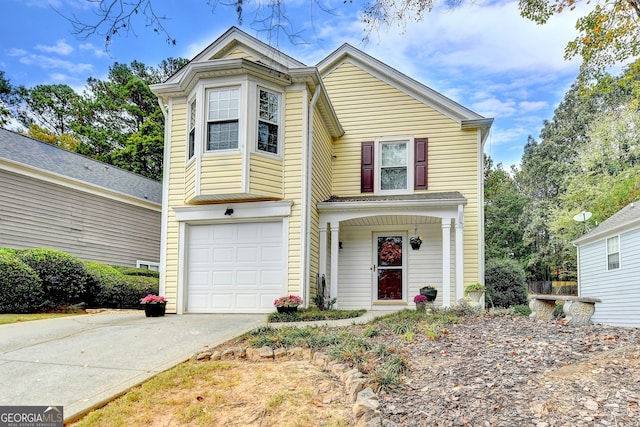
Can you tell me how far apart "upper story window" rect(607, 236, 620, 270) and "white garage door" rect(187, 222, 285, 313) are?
10496mm

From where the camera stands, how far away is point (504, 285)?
12.4 metres

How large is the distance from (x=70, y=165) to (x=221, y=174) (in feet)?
24.5

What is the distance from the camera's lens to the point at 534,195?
106 feet

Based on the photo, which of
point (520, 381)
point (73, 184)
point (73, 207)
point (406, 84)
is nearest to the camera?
point (520, 381)

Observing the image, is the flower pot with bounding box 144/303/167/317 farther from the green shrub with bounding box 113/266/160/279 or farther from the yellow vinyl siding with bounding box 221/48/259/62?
the yellow vinyl siding with bounding box 221/48/259/62

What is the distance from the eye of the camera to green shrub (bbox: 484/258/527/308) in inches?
480

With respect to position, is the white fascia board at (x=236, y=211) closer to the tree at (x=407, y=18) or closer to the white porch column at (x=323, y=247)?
the white porch column at (x=323, y=247)

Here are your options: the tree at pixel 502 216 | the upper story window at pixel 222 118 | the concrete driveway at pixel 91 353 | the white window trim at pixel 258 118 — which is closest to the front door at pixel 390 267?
the white window trim at pixel 258 118

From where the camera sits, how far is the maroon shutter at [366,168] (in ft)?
39.0

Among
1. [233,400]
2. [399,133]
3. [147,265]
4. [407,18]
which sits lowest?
[233,400]

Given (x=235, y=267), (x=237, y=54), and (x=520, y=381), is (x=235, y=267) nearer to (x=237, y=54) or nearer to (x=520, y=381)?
(x=237, y=54)

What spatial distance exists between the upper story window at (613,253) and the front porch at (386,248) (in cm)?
618

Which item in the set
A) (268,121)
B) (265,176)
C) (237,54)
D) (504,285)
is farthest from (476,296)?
(237,54)

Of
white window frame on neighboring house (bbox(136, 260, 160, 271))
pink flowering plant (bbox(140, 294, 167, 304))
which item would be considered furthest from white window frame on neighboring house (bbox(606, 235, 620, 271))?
white window frame on neighboring house (bbox(136, 260, 160, 271))
